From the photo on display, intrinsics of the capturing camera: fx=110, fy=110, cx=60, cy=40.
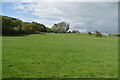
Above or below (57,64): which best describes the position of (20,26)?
above

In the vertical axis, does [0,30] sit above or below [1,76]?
above

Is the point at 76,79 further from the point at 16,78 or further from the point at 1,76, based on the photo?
the point at 1,76

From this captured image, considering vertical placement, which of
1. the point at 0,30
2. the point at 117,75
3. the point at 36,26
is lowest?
the point at 117,75

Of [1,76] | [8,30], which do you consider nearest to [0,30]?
[8,30]

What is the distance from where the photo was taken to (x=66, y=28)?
425ft

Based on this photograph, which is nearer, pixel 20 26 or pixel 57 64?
pixel 57 64

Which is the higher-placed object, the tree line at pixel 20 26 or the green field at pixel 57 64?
the tree line at pixel 20 26

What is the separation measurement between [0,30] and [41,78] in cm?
5393

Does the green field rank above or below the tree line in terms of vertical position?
below

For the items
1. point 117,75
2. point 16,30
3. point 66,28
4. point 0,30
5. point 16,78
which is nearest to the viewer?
point 16,78

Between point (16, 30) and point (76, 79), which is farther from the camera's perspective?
point (16, 30)

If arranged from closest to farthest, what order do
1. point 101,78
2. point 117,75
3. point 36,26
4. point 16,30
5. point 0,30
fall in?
point 101,78
point 117,75
point 0,30
point 16,30
point 36,26

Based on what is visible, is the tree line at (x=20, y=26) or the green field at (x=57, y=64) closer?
the green field at (x=57, y=64)

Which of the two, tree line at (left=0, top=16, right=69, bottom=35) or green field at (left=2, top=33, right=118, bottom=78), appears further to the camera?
tree line at (left=0, top=16, right=69, bottom=35)
